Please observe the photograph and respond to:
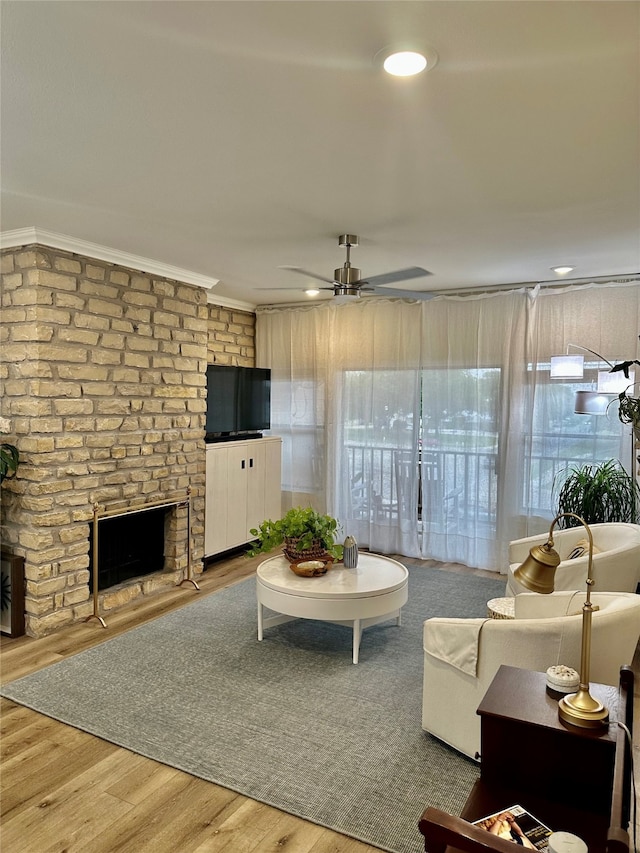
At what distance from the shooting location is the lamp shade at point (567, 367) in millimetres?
4680

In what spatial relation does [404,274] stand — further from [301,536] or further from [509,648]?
[509,648]

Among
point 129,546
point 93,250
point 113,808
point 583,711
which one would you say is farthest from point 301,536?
point 93,250

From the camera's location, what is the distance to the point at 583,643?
178 centimetres

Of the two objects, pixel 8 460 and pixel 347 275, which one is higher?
pixel 347 275

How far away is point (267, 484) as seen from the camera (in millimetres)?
5922

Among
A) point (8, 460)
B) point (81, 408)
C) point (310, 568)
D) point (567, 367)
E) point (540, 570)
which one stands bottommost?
point (310, 568)

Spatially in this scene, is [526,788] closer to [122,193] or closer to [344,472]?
[122,193]

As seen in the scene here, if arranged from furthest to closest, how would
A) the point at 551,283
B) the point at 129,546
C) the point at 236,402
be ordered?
the point at 236,402 < the point at 551,283 < the point at 129,546

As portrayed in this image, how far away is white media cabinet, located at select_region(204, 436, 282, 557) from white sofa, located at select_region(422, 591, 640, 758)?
9.76 ft

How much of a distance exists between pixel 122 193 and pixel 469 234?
2028mm

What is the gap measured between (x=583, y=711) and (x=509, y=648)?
64 centimetres

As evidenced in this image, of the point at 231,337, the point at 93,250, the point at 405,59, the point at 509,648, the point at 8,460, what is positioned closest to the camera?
the point at 405,59

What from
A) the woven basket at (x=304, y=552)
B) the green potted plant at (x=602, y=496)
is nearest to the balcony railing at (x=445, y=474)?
the green potted plant at (x=602, y=496)

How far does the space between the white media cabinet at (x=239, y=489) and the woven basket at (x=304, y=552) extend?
1593mm
